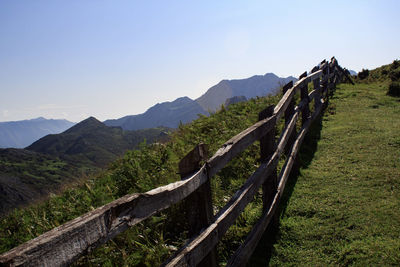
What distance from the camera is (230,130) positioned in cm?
896

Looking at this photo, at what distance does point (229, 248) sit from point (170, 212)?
114 centimetres

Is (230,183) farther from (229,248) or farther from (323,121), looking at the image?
(323,121)

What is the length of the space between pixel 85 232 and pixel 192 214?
4.40 feet

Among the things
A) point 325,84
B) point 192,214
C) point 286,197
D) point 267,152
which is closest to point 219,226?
point 192,214

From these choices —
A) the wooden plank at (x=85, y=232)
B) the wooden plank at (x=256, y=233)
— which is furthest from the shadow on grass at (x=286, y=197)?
the wooden plank at (x=85, y=232)

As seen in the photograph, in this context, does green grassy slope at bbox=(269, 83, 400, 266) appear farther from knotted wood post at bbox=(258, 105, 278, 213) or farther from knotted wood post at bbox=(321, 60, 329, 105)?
knotted wood post at bbox=(321, 60, 329, 105)

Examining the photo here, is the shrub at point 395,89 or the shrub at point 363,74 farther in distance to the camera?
the shrub at point 363,74

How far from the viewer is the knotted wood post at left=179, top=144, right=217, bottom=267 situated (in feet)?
8.65

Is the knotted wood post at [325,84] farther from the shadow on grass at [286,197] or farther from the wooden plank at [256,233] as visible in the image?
the wooden plank at [256,233]

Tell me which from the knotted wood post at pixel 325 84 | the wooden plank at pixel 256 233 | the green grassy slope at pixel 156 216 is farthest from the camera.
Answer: the knotted wood post at pixel 325 84

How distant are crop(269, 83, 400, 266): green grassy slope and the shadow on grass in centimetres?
4

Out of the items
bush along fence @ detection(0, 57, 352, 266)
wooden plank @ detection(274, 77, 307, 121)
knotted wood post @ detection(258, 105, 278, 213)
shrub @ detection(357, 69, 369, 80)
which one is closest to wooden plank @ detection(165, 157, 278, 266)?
bush along fence @ detection(0, 57, 352, 266)

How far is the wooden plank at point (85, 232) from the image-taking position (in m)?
1.28

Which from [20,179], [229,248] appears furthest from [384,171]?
[20,179]
